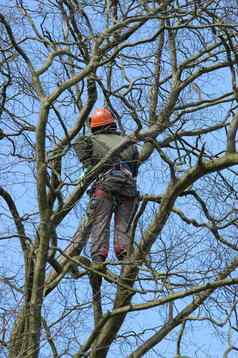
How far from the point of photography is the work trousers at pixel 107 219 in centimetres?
1084

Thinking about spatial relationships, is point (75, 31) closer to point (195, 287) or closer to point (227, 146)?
point (227, 146)

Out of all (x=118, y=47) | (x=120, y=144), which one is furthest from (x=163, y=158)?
(x=118, y=47)

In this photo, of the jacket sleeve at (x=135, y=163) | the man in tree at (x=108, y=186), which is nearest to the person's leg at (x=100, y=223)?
the man in tree at (x=108, y=186)

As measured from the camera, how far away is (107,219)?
11.0 m

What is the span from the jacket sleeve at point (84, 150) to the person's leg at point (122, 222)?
2.00 feet

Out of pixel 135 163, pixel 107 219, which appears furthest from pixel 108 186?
pixel 135 163

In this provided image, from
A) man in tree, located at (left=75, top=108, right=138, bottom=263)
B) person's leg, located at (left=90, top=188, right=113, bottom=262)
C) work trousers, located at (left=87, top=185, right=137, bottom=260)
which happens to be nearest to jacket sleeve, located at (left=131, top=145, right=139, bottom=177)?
man in tree, located at (left=75, top=108, right=138, bottom=263)

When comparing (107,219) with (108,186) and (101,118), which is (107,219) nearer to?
(108,186)

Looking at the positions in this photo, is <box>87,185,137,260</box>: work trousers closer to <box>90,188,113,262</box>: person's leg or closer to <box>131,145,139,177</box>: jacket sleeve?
<box>90,188,113,262</box>: person's leg

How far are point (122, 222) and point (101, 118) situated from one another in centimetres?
93

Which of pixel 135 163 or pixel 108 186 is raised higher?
pixel 135 163

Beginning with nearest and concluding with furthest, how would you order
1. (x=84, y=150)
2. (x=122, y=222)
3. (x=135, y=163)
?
1. (x=84, y=150)
2. (x=122, y=222)
3. (x=135, y=163)

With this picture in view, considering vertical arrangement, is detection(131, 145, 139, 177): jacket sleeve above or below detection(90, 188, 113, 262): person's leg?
above

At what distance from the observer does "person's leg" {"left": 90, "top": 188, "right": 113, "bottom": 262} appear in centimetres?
1082
